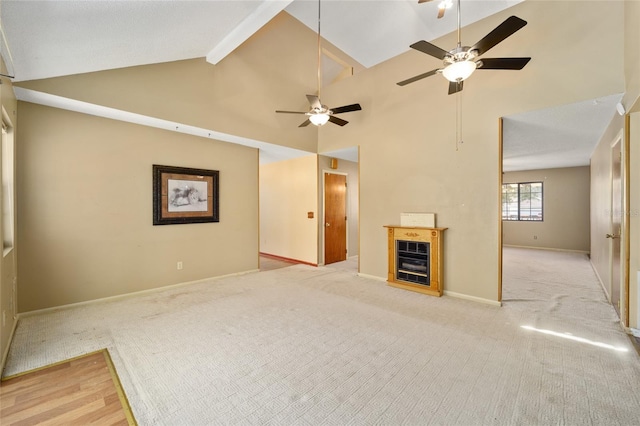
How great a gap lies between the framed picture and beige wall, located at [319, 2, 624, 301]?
2751 millimetres

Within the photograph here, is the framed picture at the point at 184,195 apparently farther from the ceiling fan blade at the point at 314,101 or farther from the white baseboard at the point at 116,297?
the ceiling fan blade at the point at 314,101

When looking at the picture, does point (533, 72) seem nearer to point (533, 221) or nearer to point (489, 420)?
point (489, 420)

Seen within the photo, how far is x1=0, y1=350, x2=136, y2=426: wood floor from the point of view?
67.4 inches

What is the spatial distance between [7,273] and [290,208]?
4.83 metres

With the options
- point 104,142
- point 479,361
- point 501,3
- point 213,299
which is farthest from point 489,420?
point 104,142

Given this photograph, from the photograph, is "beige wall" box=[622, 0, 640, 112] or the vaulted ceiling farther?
"beige wall" box=[622, 0, 640, 112]

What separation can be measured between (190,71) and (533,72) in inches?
191

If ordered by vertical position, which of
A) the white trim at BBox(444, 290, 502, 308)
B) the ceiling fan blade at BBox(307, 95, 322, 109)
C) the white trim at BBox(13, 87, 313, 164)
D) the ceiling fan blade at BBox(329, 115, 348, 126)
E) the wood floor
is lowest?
the wood floor

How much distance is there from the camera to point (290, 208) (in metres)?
6.82

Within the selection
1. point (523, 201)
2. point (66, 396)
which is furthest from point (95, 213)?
point (523, 201)

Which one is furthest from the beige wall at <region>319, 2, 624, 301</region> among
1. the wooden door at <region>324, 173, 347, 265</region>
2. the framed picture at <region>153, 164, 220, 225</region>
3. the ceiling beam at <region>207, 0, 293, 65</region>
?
the framed picture at <region>153, 164, 220, 225</region>

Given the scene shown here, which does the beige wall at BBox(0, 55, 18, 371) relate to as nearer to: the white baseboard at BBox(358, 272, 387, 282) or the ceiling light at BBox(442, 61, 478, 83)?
the ceiling light at BBox(442, 61, 478, 83)

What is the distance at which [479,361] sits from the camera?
2312 millimetres

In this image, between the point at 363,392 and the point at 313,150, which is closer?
the point at 363,392
